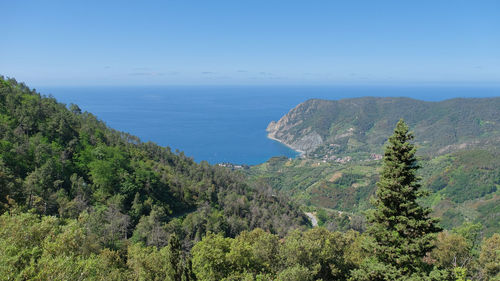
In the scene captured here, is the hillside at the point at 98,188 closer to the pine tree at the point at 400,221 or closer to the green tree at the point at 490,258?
the pine tree at the point at 400,221

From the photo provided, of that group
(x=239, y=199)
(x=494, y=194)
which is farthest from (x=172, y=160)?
(x=494, y=194)

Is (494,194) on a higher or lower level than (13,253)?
lower

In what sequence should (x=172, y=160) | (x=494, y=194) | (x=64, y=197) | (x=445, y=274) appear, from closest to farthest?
(x=445, y=274)
(x=64, y=197)
(x=172, y=160)
(x=494, y=194)

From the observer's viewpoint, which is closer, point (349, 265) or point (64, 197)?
point (349, 265)

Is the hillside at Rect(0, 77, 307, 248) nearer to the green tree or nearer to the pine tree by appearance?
the pine tree

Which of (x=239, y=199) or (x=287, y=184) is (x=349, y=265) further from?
(x=287, y=184)

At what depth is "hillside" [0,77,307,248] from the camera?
1419 inches

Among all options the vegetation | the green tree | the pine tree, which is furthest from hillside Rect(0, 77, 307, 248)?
the green tree

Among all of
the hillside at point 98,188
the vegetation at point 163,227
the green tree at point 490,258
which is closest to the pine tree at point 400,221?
the vegetation at point 163,227

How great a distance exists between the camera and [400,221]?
16875 mm

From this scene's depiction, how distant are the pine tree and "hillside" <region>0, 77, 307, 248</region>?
90.0 ft

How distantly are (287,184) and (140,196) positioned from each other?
143 meters

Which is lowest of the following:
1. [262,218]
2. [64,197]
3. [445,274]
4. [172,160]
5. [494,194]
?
[494,194]

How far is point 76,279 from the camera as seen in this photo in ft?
43.2
